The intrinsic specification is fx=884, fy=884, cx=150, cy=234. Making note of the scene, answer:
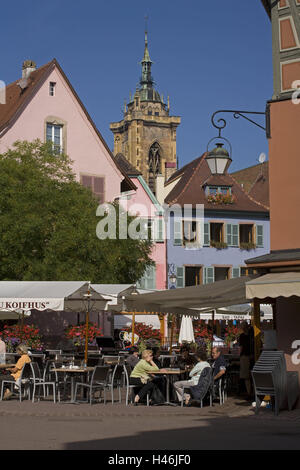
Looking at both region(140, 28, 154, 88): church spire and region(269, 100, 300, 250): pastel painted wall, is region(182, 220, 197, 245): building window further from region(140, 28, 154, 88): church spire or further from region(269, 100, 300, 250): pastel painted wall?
region(140, 28, 154, 88): church spire

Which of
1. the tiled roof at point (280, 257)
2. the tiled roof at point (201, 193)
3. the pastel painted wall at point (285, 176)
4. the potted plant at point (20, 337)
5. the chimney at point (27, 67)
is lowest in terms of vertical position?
the potted plant at point (20, 337)

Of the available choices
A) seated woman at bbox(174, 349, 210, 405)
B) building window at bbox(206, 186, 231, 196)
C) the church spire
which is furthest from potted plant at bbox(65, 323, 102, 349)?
the church spire

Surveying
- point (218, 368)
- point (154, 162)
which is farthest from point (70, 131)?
point (154, 162)

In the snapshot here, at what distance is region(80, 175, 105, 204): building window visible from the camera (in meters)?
40.7

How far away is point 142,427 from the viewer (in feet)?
41.8

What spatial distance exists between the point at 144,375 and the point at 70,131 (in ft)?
81.1

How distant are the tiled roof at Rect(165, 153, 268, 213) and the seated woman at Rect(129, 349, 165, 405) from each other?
1268 inches

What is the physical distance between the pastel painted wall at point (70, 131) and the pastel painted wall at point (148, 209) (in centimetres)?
358

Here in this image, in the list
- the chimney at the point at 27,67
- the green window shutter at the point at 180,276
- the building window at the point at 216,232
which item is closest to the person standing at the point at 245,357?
the chimney at the point at 27,67

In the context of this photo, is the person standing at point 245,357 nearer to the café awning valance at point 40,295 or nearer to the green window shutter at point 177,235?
the café awning valance at point 40,295

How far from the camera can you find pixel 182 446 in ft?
34.0

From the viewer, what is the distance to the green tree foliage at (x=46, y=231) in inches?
1185
